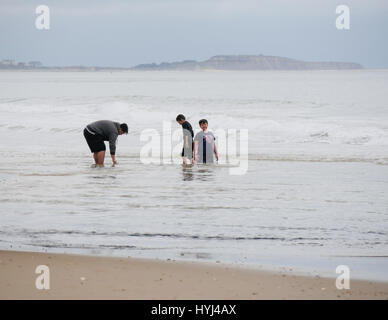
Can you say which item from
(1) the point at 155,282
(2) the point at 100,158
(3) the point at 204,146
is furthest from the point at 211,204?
(2) the point at 100,158

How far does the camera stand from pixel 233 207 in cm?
1105

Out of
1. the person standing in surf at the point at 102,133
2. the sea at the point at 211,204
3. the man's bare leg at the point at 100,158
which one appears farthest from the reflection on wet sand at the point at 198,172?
the man's bare leg at the point at 100,158

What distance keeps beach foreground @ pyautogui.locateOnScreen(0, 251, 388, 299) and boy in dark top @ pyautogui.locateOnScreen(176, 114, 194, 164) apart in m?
8.46

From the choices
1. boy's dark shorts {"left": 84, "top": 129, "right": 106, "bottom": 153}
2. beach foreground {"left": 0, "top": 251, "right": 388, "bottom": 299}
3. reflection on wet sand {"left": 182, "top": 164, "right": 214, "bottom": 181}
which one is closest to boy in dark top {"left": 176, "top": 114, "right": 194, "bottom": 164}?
reflection on wet sand {"left": 182, "top": 164, "right": 214, "bottom": 181}

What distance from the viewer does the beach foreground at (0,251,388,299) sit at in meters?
6.26

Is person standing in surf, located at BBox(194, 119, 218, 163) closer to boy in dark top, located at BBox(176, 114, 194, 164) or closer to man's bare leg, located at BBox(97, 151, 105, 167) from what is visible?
boy in dark top, located at BBox(176, 114, 194, 164)

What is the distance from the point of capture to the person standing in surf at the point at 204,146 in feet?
52.3

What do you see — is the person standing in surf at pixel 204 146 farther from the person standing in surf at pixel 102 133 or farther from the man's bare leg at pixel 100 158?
the man's bare leg at pixel 100 158

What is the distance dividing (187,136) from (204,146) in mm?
556

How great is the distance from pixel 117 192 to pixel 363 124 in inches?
958

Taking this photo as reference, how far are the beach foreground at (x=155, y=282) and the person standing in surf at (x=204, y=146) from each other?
8554 millimetres

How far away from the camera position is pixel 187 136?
1597cm

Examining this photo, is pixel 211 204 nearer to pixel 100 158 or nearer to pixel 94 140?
pixel 94 140

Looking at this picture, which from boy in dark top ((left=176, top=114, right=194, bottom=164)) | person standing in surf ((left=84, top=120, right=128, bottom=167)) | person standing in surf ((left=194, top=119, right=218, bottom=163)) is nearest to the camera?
person standing in surf ((left=84, top=120, right=128, bottom=167))
